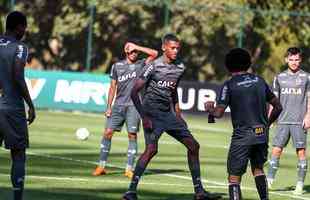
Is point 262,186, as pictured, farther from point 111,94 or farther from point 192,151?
point 111,94

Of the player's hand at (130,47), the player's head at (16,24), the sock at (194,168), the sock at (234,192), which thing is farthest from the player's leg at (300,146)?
the player's head at (16,24)

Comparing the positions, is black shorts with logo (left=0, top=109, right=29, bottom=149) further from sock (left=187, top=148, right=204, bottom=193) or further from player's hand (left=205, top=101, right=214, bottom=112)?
sock (left=187, top=148, right=204, bottom=193)

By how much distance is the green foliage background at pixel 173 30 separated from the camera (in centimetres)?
4362

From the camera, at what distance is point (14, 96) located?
40.1 ft

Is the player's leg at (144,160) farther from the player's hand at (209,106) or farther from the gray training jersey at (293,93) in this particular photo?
the gray training jersey at (293,93)

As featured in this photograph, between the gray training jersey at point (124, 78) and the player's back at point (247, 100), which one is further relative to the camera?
the gray training jersey at point (124, 78)

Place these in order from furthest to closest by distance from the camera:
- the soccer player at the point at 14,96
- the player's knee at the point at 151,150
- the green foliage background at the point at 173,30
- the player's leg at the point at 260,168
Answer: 1. the green foliage background at the point at 173,30
2. the player's knee at the point at 151,150
3. the player's leg at the point at 260,168
4. the soccer player at the point at 14,96

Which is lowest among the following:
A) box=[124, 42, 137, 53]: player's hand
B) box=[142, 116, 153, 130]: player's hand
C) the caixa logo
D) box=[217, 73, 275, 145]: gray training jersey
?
the caixa logo

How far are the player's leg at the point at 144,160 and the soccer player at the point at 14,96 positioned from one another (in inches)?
70.5

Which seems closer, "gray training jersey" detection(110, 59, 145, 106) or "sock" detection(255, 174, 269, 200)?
"sock" detection(255, 174, 269, 200)

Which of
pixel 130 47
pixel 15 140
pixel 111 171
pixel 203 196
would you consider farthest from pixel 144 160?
pixel 111 171

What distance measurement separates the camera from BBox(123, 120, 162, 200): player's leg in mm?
13578

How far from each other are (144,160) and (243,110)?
6.21 feet

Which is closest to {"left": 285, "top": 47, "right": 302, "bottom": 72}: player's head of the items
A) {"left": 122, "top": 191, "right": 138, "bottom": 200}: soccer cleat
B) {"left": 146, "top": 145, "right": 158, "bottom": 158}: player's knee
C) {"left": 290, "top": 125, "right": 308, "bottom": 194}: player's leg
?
{"left": 290, "top": 125, "right": 308, "bottom": 194}: player's leg
